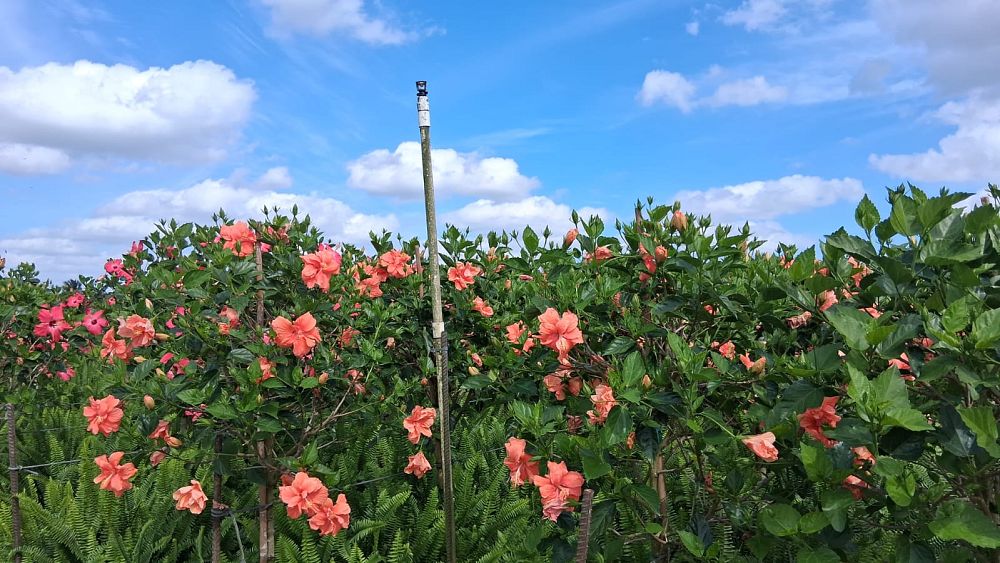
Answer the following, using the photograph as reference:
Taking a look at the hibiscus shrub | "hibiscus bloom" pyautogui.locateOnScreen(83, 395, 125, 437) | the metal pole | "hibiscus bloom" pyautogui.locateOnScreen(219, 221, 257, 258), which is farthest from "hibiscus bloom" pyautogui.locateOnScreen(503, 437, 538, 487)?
"hibiscus bloom" pyautogui.locateOnScreen(83, 395, 125, 437)

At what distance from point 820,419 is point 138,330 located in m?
2.59

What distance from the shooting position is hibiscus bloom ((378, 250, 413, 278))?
138 inches

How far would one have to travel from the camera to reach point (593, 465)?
76.8 inches

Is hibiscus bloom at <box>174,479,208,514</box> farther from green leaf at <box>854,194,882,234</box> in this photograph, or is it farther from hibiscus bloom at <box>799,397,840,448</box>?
green leaf at <box>854,194,882,234</box>

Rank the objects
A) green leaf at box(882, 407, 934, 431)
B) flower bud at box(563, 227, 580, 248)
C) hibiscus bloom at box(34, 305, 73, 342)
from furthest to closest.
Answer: hibiscus bloom at box(34, 305, 73, 342) → flower bud at box(563, 227, 580, 248) → green leaf at box(882, 407, 934, 431)

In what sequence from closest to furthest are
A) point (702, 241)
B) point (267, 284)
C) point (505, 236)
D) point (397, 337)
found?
point (702, 241) → point (267, 284) → point (397, 337) → point (505, 236)

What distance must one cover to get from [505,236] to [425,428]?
1.12 metres

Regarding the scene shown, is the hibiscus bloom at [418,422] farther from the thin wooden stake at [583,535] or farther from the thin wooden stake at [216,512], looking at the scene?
the thin wooden stake at [583,535]

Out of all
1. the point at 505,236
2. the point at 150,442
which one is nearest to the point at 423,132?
the point at 505,236

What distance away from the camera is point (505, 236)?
371 centimetres

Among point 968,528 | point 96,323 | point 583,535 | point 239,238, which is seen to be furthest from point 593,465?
point 96,323

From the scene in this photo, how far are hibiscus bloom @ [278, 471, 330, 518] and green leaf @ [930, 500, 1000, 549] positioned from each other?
2.05m

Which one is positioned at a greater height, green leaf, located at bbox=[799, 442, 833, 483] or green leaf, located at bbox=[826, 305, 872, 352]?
green leaf, located at bbox=[826, 305, 872, 352]

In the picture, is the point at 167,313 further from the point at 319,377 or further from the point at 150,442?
the point at 319,377
